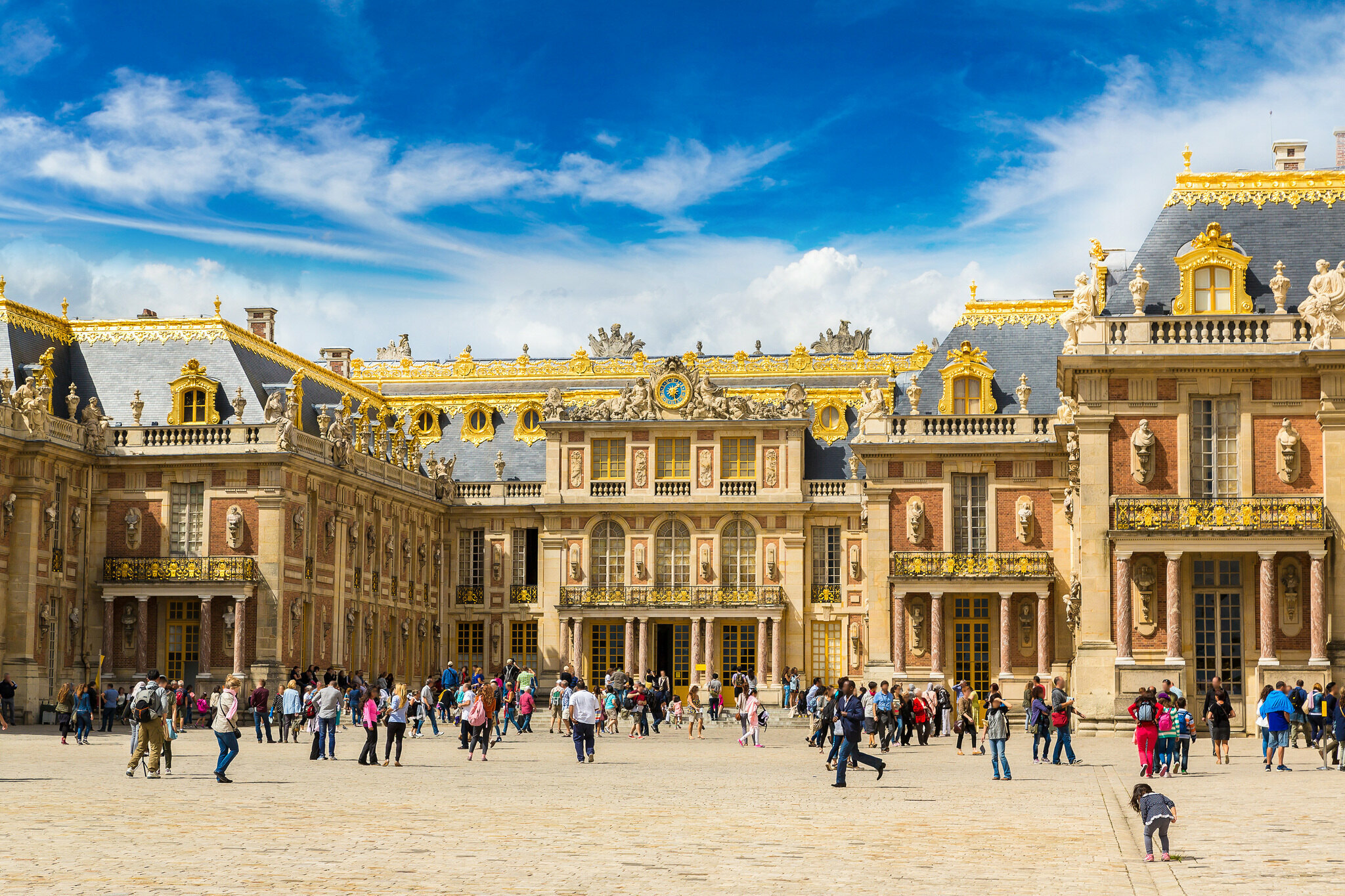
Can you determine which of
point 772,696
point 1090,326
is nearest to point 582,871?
point 1090,326

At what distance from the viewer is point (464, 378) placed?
6494 cm

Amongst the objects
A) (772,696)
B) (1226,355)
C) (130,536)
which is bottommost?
(772,696)

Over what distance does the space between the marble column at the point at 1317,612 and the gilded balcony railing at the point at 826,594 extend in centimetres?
2568

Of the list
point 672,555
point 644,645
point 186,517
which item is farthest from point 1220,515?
point 672,555

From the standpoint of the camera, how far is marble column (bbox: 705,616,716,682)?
5859 cm

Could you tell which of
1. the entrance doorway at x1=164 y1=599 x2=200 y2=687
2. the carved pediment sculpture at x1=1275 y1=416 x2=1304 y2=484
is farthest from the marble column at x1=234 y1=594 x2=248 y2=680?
the carved pediment sculpture at x1=1275 y1=416 x2=1304 y2=484

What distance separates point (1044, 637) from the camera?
46.6 metres

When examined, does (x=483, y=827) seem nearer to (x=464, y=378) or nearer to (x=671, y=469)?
(x=671, y=469)

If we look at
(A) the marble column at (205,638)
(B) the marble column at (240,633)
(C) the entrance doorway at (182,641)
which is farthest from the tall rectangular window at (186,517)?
(B) the marble column at (240,633)

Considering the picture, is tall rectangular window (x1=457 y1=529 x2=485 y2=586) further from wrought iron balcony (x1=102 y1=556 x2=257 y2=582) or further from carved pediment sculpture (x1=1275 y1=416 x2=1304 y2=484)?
carved pediment sculpture (x1=1275 y1=416 x2=1304 y2=484)

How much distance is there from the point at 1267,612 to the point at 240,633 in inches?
1012

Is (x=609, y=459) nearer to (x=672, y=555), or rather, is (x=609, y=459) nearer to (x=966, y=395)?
(x=672, y=555)

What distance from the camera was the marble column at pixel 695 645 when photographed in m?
59.0

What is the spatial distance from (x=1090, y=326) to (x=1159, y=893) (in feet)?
78.6
